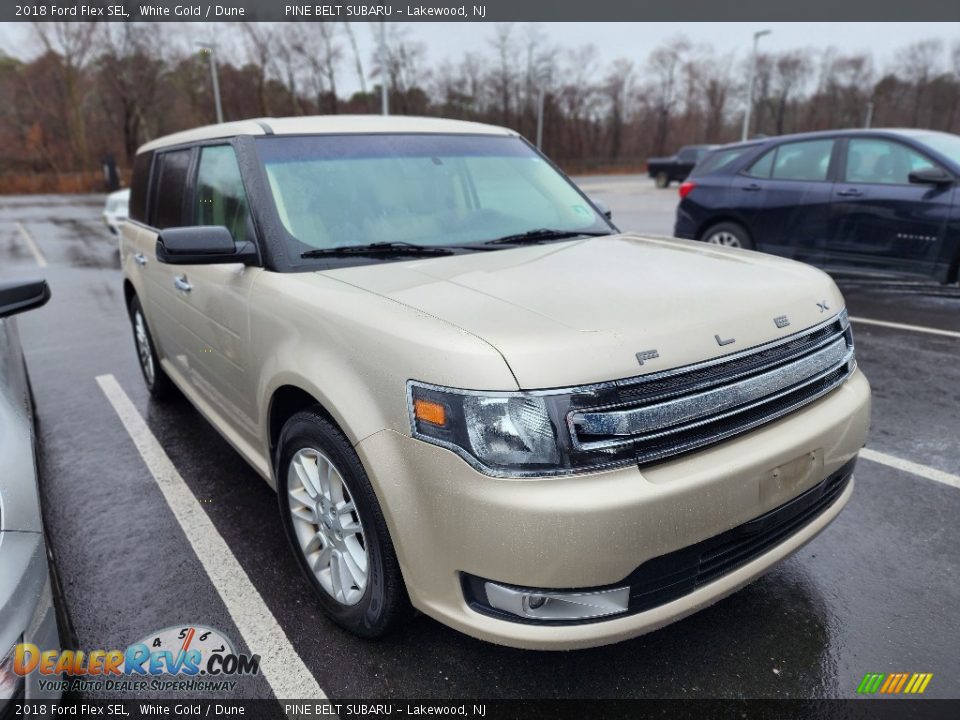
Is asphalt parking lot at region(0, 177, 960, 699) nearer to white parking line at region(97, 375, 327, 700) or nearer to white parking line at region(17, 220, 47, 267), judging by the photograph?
white parking line at region(97, 375, 327, 700)

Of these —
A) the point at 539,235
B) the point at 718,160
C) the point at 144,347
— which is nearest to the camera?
the point at 539,235

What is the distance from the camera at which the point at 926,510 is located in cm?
320

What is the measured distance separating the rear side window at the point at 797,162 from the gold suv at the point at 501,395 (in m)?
5.38

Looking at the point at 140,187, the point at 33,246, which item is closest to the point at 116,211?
the point at 33,246

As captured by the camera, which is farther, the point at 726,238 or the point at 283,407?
the point at 726,238

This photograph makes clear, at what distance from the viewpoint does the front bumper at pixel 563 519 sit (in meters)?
1.75

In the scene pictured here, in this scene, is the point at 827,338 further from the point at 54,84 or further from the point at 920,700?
the point at 54,84

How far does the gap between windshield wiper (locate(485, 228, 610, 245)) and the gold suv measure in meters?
0.02

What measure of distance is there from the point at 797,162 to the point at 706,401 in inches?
269

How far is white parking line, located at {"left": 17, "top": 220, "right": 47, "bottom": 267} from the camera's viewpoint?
1220 centimetres

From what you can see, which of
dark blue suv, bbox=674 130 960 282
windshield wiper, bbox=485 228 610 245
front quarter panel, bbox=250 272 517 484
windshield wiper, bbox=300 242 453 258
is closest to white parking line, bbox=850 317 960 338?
dark blue suv, bbox=674 130 960 282

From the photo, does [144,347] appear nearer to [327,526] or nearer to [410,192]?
[410,192]

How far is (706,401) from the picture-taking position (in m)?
1.95

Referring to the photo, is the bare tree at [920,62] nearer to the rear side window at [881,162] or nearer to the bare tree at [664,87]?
the bare tree at [664,87]
